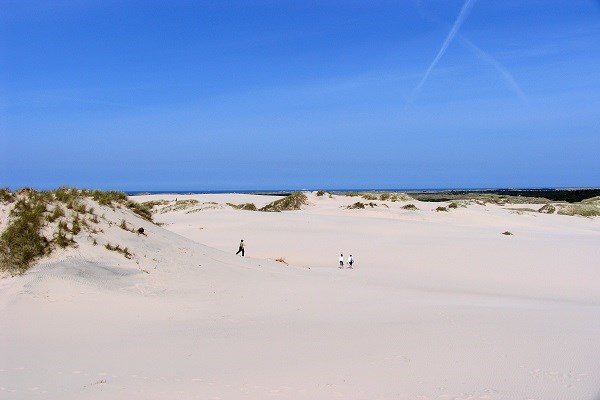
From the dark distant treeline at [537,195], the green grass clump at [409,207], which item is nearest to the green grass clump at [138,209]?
the green grass clump at [409,207]

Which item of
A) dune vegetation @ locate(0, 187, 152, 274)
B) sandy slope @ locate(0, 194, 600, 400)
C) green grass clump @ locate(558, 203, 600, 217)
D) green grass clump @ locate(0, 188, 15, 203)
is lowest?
sandy slope @ locate(0, 194, 600, 400)

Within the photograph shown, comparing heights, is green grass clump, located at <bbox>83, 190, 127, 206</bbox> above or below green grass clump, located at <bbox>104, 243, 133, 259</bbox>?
above

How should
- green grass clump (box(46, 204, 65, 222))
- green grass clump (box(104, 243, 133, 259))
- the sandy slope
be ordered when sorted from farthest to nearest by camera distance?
green grass clump (box(104, 243, 133, 259)) → green grass clump (box(46, 204, 65, 222)) → the sandy slope

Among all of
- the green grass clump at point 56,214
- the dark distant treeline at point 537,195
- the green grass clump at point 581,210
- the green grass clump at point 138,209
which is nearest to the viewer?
the green grass clump at point 56,214

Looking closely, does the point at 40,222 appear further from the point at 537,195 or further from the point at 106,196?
the point at 537,195

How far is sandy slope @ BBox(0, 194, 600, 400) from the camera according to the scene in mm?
6215

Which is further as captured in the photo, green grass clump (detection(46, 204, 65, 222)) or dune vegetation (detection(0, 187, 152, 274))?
green grass clump (detection(46, 204, 65, 222))

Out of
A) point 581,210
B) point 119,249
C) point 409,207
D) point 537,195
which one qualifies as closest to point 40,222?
point 119,249

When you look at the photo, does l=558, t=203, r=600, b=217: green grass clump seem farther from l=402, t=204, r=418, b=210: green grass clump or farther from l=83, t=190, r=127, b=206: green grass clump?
l=83, t=190, r=127, b=206: green grass clump

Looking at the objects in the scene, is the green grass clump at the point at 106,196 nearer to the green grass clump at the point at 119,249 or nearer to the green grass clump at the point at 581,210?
the green grass clump at the point at 119,249

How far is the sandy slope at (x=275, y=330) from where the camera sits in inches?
245

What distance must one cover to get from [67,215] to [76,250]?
4.29 ft

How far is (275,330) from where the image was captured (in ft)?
28.3

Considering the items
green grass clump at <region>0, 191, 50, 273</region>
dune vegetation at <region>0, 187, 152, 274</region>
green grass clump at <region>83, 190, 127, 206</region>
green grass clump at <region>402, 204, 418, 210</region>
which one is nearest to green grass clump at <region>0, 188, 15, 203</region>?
dune vegetation at <region>0, 187, 152, 274</region>
